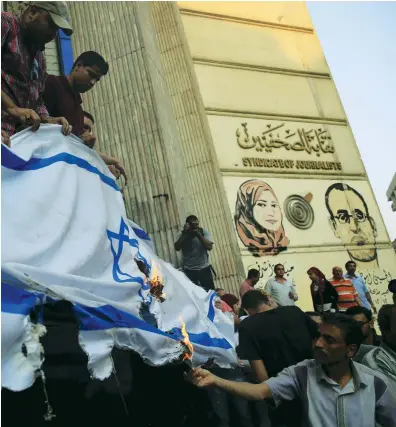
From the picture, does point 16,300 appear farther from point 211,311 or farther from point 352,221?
point 352,221

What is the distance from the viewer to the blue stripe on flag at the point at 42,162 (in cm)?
203

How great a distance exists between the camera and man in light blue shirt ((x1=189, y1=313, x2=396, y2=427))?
1.92 meters

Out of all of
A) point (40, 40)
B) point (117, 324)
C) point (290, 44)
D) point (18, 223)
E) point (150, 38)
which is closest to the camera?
point (117, 324)

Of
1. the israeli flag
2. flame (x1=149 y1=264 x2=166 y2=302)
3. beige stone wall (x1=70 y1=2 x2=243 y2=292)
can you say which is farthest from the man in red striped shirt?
beige stone wall (x1=70 y1=2 x2=243 y2=292)

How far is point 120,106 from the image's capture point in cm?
541

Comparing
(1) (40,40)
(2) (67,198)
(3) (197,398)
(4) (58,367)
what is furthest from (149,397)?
(1) (40,40)

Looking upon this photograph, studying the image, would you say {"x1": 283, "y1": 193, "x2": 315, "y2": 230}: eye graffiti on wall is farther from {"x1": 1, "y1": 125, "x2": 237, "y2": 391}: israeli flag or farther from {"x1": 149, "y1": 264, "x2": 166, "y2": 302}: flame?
{"x1": 149, "y1": 264, "x2": 166, "y2": 302}: flame

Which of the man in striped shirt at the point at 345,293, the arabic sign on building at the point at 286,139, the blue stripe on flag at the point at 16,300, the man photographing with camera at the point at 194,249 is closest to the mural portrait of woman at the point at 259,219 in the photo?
the arabic sign on building at the point at 286,139

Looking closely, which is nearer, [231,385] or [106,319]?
[106,319]

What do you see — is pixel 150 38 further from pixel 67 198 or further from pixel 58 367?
pixel 58 367

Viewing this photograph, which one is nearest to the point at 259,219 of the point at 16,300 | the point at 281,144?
the point at 281,144

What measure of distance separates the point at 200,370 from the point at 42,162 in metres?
1.29

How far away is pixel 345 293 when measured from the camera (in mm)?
6223

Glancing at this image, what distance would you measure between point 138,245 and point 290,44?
14498 mm
